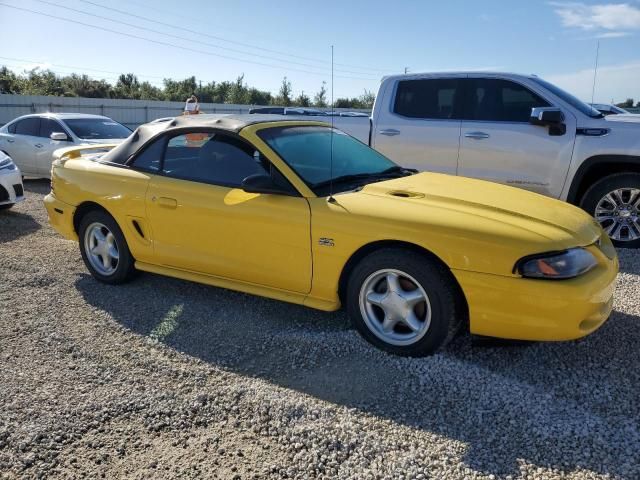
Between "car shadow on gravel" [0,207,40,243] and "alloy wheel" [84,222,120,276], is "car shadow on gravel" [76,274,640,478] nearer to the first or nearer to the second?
"alloy wheel" [84,222,120,276]

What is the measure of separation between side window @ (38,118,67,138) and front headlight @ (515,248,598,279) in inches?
379

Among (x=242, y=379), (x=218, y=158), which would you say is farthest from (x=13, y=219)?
(x=242, y=379)

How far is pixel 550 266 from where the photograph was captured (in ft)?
10.1

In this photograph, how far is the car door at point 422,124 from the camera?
671 centimetres

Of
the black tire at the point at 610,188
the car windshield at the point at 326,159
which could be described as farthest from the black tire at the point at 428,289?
the black tire at the point at 610,188

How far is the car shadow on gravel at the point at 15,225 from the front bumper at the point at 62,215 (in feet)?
5.42

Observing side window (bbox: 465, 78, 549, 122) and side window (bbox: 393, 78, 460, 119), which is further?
side window (bbox: 393, 78, 460, 119)

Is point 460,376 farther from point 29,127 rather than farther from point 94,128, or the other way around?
point 29,127

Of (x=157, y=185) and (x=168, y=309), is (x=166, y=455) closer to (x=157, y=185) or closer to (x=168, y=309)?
(x=168, y=309)

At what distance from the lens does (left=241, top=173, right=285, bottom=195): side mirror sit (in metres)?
3.75

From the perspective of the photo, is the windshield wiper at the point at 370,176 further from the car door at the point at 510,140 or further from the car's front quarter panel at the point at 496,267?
the car door at the point at 510,140

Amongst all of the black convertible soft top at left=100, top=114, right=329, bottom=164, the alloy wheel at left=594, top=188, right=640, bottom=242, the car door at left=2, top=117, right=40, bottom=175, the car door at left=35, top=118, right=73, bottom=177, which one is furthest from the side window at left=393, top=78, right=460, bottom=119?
the car door at left=2, top=117, right=40, bottom=175

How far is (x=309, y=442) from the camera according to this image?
267 centimetres

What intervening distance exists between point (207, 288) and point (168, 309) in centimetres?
51
